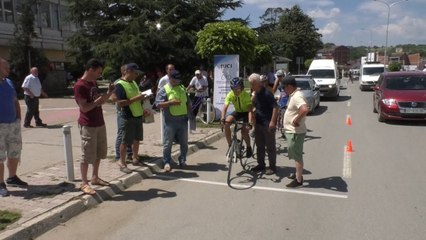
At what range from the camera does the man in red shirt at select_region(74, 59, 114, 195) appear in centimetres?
577

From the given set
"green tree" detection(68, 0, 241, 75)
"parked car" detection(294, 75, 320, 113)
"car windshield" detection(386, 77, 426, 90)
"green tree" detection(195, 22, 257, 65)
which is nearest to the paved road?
"car windshield" detection(386, 77, 426, 90)

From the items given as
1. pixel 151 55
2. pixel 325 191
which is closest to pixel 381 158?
pixel 325 191

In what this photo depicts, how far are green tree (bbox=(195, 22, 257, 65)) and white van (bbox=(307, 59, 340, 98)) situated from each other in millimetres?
9134

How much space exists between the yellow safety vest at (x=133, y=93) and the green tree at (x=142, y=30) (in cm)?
1243

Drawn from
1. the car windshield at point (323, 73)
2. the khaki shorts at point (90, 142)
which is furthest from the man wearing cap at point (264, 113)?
the car windshield at point (323, 73)

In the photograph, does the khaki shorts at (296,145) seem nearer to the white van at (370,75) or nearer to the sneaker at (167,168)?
the sneaker at (167,168)

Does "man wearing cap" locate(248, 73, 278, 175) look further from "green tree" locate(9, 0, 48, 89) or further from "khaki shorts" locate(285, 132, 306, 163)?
"green tree" locate(9, 0, 48, 89)

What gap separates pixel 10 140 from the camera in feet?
19.6

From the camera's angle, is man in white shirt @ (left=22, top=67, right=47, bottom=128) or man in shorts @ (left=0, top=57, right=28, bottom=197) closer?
man in shorts @ (left=0, top=57, right=28, bottom=197)

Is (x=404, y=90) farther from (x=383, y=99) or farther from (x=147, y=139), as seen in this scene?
(x=147, y=139)

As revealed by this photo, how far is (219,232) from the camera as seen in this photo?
484 cm

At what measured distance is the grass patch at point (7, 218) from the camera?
187 inches

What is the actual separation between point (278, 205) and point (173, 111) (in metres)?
2.74

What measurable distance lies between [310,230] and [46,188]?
3819 mm
